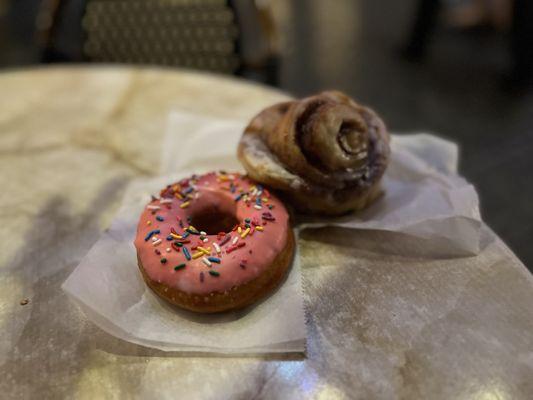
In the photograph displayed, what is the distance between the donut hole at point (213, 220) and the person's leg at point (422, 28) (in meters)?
3.53

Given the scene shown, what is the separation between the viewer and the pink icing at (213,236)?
125 centimetres

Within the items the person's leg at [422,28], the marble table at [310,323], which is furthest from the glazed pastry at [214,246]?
the person's leg at [422,28]

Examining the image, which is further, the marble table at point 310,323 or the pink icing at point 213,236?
the pink icing at point 213,236

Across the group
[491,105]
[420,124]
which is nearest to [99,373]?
[420,124]

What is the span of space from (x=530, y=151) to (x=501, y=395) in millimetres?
2267

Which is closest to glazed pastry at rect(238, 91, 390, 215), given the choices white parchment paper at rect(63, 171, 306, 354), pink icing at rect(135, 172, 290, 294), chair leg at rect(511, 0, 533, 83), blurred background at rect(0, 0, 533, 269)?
pink icing at rect(135, 172, 290, 294)

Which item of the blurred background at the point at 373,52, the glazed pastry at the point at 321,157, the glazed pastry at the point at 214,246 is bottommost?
the blurred background at the point at 373,52

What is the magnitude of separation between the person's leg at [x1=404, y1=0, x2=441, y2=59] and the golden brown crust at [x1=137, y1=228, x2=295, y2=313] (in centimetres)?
371

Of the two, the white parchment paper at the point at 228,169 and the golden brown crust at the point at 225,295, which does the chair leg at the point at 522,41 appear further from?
the golden brown crust at the point at 225,295

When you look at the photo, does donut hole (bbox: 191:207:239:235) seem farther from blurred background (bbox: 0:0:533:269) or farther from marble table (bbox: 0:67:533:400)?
blurred background (bbox: 0:0:533:269)

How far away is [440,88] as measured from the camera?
4117 mm

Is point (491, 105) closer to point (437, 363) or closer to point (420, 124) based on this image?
point (420, 124)

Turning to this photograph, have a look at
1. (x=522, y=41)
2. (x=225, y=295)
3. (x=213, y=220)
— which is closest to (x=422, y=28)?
(x=522, y=41)

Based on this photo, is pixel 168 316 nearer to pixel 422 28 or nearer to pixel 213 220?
pixel 213 220
